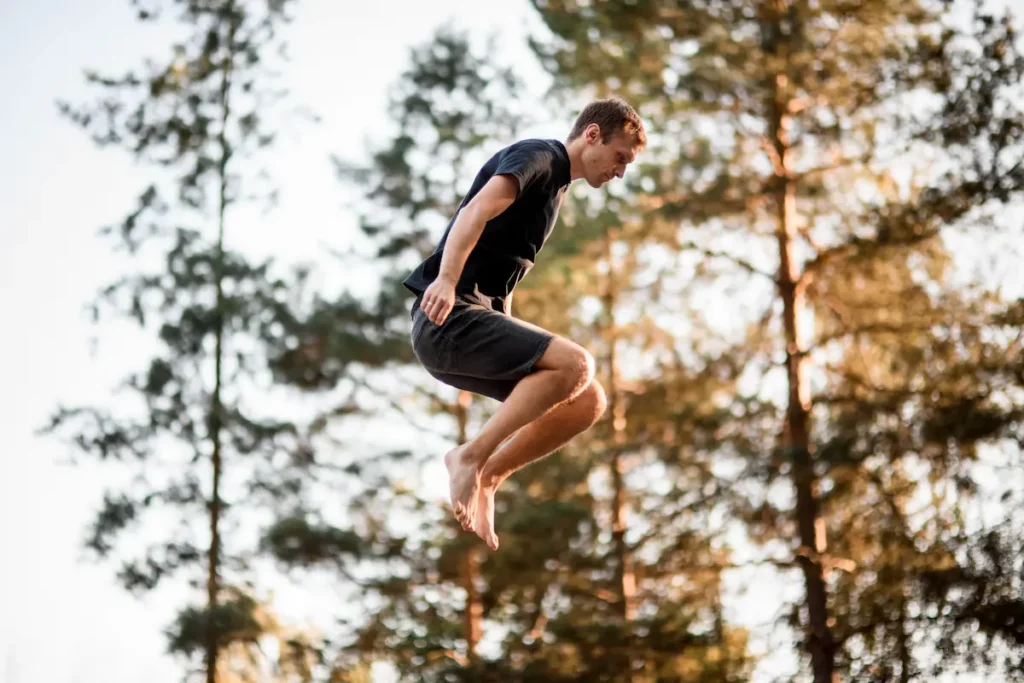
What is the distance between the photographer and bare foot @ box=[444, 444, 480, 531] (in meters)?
4.79

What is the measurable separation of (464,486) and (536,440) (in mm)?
343

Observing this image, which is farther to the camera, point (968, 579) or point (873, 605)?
point (873, 605)

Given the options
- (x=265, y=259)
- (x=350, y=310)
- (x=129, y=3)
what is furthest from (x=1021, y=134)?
(x=129, y=3)

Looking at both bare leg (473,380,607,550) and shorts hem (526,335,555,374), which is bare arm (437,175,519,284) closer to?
shorts hem (526,335,555,374)

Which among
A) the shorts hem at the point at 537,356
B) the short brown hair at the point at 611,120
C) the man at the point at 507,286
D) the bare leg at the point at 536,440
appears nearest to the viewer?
the man at the point at 507,286

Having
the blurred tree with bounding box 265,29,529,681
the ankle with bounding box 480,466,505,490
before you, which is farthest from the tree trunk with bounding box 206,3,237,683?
the ankle with bounding box 480,466,505,490

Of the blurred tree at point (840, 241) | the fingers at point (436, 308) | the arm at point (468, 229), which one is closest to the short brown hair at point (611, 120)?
the arm at point (468, 229)

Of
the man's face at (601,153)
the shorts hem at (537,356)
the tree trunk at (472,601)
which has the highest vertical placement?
the tree trunk at (472,601)

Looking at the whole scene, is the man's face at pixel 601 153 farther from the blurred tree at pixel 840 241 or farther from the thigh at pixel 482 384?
the blurred tree at pixel 840 241

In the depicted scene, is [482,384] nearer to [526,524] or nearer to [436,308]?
[436,308]

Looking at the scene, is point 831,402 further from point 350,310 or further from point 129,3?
point 129,3

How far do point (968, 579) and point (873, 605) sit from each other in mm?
994

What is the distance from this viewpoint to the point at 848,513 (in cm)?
1290

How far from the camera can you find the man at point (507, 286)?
173 inches
